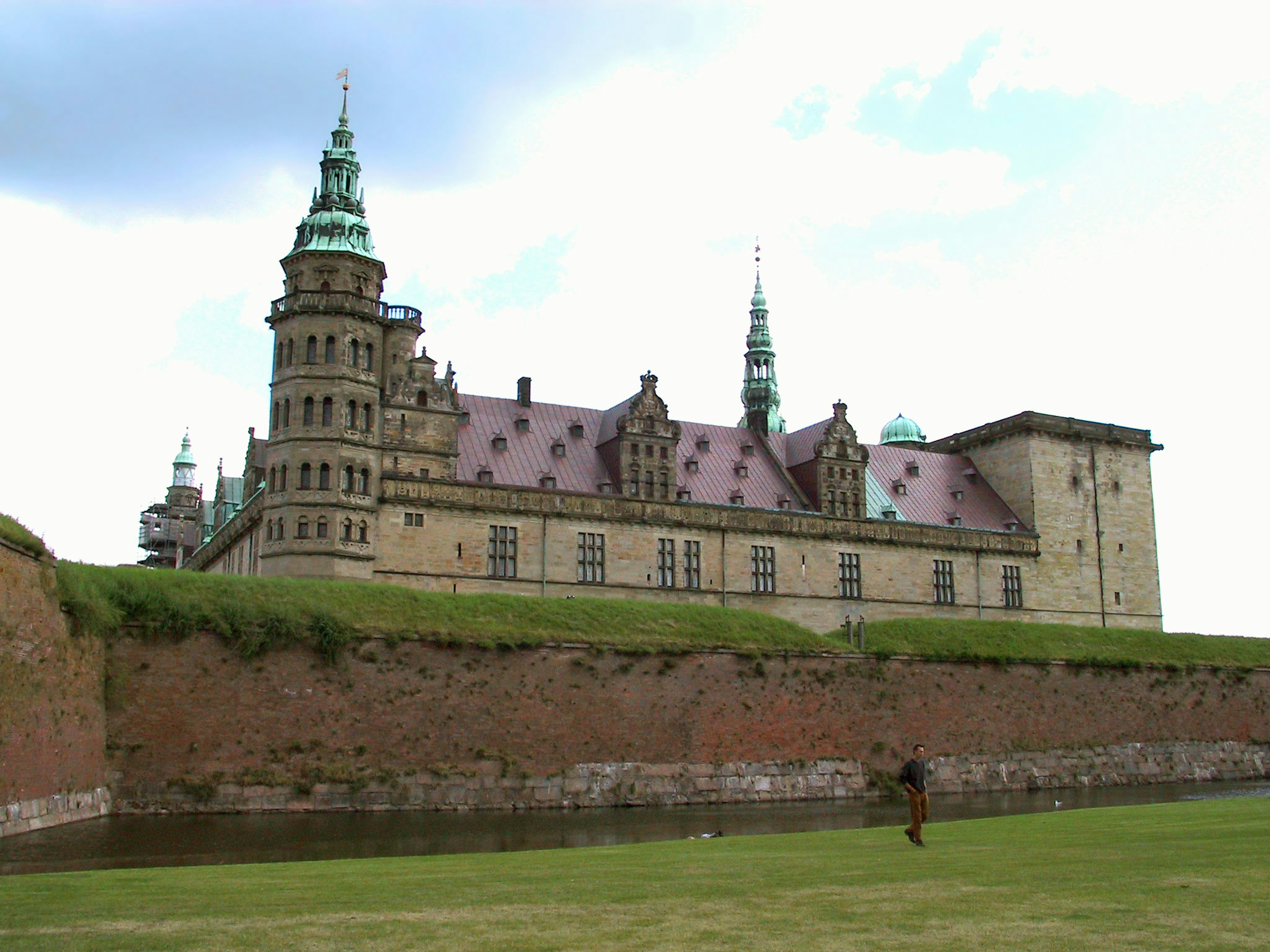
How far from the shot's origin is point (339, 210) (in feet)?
168

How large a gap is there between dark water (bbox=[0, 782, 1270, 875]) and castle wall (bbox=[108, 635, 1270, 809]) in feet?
4.09

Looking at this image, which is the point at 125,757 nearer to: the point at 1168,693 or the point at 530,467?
the point at 530,467

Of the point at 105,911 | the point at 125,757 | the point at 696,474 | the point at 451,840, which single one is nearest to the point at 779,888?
the point at 105,911

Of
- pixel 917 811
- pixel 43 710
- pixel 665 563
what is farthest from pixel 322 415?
pixel 917 811

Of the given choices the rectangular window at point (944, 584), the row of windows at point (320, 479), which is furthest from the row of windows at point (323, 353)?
the rectangular window at point (944, 584)

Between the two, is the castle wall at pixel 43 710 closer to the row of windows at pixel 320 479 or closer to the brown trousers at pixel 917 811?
the row of windows at pixel 320 479

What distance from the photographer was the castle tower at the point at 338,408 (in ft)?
152

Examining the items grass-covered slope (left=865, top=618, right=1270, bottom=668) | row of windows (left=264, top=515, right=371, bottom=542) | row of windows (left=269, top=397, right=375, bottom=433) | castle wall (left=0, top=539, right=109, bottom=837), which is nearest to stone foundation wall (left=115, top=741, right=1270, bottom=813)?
castle wall (left=0, top=539, right=109, bottom=837)

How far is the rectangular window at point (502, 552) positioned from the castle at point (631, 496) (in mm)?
87

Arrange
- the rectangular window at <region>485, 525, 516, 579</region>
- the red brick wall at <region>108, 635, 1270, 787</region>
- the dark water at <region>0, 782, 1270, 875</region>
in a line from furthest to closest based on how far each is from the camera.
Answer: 1. the rectangular window at <region>485, 525, 516, 579</region>
2. the red brick wall at <region>108, 635, 1270, 787</region>
3. the dark water at <region>0, 782, 1270, 875</region>

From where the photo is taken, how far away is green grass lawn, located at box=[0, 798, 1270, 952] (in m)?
10.7

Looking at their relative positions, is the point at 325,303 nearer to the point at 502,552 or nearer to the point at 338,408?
the point at 338,408

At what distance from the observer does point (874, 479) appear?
63.5m

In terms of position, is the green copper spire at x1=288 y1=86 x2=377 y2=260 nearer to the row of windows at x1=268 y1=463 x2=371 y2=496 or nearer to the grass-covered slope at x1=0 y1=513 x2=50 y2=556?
the row of windows at x1=268 y1=463 x2=371 y2=496
